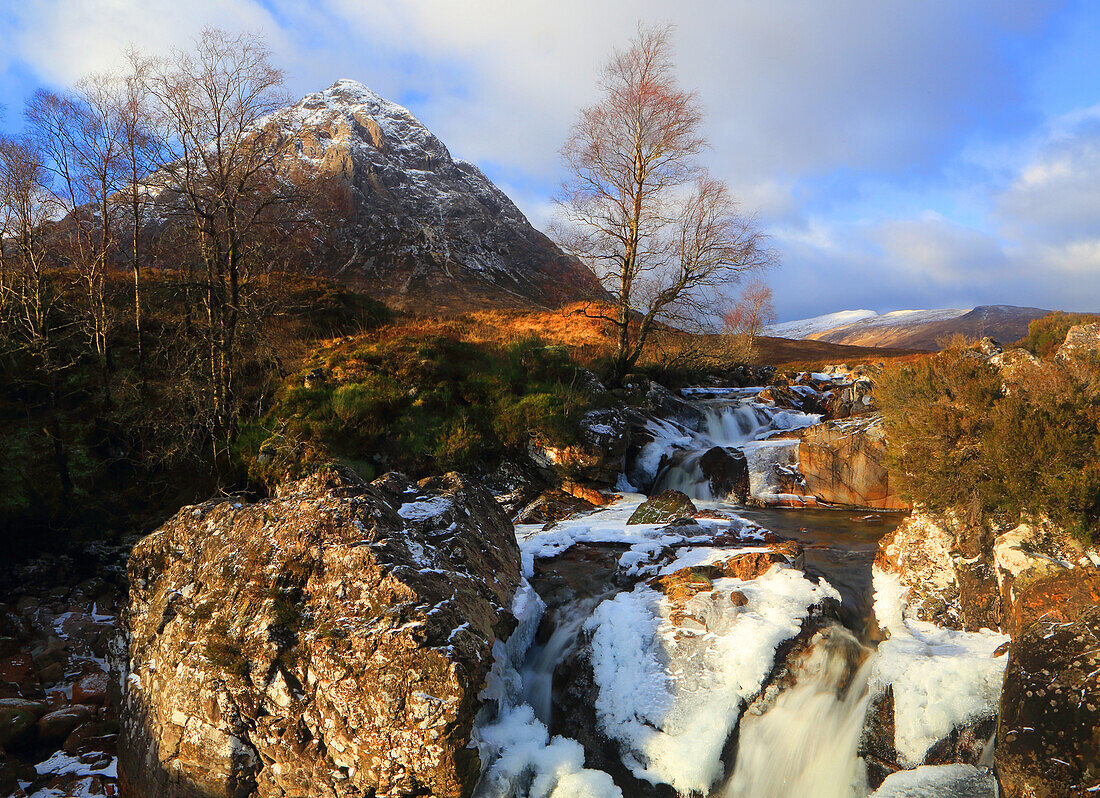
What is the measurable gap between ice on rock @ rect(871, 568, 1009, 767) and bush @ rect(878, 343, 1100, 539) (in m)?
1.61

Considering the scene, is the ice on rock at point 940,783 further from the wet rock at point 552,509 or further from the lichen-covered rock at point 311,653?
the wet rock at point 552,509

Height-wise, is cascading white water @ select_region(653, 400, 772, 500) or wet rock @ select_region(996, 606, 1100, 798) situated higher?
cascading white water @ select_region(653, 400, 772, 500)

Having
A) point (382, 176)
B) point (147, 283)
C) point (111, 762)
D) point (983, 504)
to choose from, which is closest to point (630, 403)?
point (983, 504)

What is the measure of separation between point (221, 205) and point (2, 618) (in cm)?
751

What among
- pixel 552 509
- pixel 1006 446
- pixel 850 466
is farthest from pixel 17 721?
pixel 850 466

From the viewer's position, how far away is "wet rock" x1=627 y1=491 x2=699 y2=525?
9242 mm

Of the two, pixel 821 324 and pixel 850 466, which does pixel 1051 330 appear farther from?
pixel 821 324

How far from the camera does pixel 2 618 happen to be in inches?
332

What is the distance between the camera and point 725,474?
12.6 meters

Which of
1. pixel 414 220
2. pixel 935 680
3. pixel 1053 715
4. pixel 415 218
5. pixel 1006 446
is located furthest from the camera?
pixel 415 218

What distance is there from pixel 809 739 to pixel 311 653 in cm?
432

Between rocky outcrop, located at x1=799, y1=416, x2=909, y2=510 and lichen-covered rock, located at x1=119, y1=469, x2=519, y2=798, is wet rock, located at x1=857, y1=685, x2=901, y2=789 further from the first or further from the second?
rocky outcrop, located at x1=799, y1=416, x2=909, y2=510

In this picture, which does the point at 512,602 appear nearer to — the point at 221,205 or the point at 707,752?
the point at 707,752

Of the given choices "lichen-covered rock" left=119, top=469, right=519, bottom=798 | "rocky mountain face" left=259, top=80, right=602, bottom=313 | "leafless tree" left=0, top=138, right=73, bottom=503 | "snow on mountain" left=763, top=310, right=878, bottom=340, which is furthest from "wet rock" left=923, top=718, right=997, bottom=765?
"snow on mountain" left=763, top=310, right=878, bottom=340
